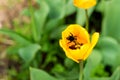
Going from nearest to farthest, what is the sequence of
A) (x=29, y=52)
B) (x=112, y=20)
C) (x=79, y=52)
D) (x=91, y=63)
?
1. (x=79, y=52)
2. (x=91, y=63)
3. (x=29, y=52)
4. (x=112, y=20)

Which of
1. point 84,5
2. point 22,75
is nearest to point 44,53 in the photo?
point 22,75

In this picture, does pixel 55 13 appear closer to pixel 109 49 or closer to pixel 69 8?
pixel 69 8

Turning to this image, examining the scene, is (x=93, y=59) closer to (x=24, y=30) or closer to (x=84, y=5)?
(x=84, y=5)

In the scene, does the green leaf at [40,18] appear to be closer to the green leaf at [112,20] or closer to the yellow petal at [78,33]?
the green leaf at [112,20]

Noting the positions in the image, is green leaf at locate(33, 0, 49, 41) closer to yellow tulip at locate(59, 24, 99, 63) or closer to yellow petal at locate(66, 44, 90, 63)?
yellow tulip at locate(59, 24, 99, 63)

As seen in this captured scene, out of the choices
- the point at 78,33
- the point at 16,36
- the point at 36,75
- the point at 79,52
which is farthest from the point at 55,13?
the point at 79,52

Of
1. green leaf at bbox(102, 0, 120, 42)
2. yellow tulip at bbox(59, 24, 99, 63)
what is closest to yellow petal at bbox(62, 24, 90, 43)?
yellow tulip at bbox(59, 24, 99, 63)
